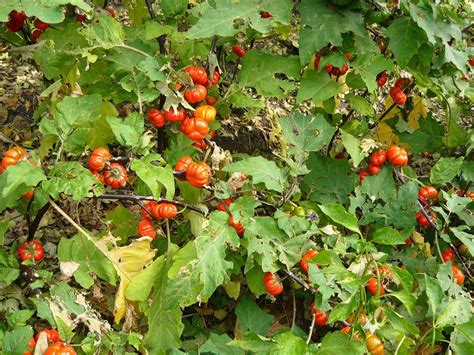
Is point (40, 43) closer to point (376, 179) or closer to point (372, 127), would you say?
point (376, 179)

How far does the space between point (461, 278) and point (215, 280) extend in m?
1.29

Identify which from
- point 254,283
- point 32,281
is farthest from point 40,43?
point 254,283

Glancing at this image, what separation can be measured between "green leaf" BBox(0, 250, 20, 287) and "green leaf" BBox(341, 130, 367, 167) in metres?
1.52

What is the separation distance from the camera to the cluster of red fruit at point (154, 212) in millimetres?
2203

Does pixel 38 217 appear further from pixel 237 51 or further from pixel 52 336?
pixel 237 51

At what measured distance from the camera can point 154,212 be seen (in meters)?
2.24

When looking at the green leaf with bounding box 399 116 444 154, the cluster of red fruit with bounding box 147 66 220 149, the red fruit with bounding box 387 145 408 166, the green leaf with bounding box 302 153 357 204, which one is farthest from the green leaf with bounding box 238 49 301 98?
the green leaf with bounding box 399 116 444 154

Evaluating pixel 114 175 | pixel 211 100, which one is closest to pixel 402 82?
pixel 211 100

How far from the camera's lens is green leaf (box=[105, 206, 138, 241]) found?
8.70ft

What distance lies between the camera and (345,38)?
8.06 feet

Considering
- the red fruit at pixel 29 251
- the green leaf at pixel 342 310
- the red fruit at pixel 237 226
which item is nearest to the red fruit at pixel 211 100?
the red fruit at pixel 237 226

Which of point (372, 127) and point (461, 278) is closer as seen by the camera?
point (461, 278)

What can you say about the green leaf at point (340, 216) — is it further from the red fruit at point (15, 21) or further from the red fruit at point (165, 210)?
the red fruit at point (15, 21)

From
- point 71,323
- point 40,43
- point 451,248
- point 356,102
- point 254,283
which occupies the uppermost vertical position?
point 40,43
